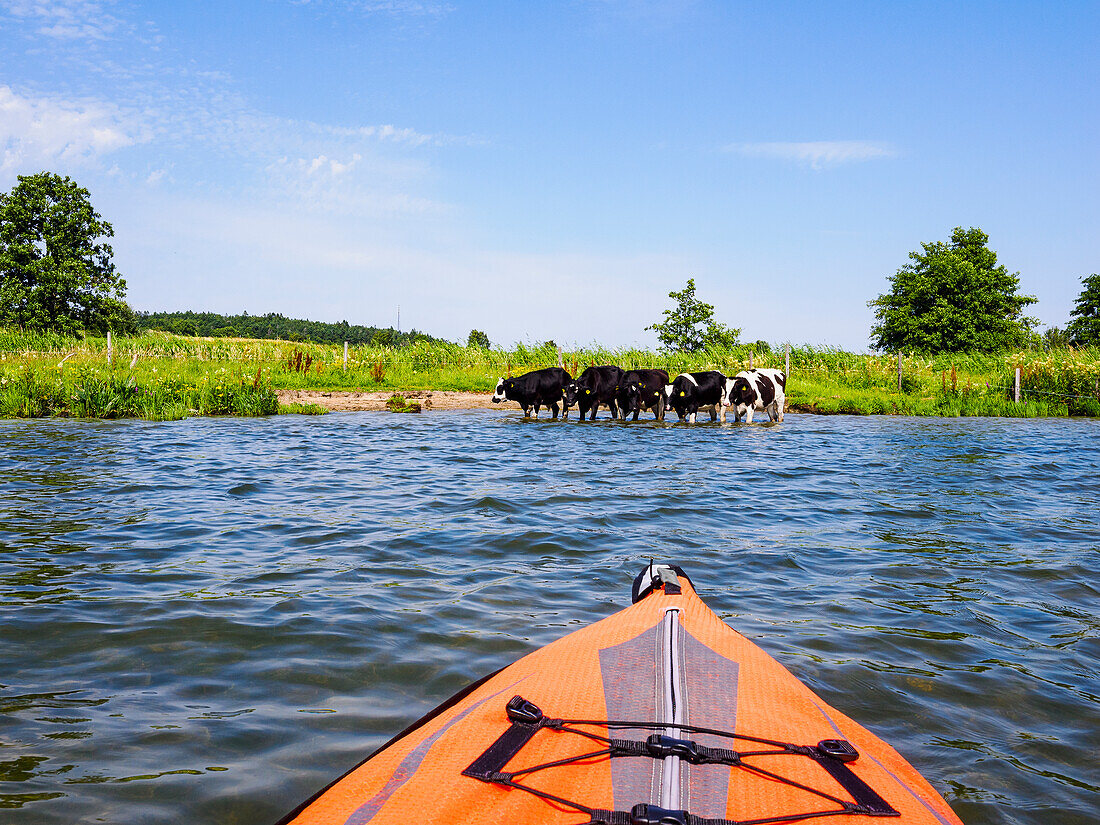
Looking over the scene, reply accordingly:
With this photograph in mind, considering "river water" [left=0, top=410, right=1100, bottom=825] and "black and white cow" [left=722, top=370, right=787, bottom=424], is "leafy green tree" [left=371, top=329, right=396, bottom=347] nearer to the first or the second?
"black and white cow" [left=722, top=370, right=787, bottom=424]

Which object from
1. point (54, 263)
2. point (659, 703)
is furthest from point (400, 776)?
point (54, 263)

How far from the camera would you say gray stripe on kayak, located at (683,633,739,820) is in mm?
1807

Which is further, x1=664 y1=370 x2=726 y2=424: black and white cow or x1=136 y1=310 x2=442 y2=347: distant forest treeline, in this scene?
x1=136 y1=310 x2=442 y2=347: distant forest treeline

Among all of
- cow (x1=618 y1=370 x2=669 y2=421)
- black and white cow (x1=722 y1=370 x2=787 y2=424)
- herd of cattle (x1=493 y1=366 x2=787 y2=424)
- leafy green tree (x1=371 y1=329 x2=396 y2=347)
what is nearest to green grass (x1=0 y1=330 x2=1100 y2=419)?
black and white cow (x1=722 y1=370 x2=787 y2=424)

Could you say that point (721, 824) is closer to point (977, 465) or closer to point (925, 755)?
point (925, 755)

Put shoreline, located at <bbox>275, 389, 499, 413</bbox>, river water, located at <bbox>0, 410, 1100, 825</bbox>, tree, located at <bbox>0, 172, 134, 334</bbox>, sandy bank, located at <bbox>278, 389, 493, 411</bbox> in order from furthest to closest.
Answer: tree, located at <bbox>0, 172, 134, 334</bbox>
sandy bank, located at <bbox>278, 389, 493, 411</bbox>
shoreline, located at <bbox>275, 389, 499, 413</bbox>
river water, located at <bbox>0, 410, 1100, 825</bbox>

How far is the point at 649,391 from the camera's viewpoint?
2058cm

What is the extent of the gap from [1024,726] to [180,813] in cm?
356

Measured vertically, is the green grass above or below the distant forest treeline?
below

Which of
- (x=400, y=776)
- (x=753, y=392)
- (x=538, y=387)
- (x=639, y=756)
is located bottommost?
(x=400, y=776)

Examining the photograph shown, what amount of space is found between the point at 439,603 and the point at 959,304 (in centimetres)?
5550

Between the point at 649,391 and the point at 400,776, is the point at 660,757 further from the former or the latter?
the point at 649,391

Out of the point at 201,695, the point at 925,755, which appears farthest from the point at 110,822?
the point at 925,755

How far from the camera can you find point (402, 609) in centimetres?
484
